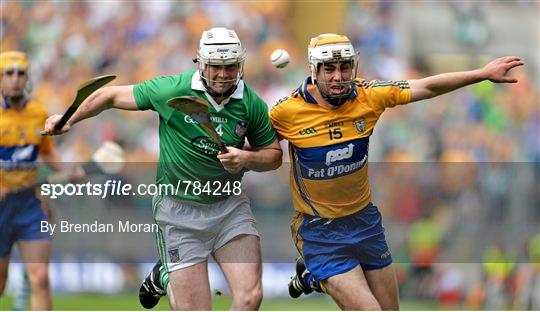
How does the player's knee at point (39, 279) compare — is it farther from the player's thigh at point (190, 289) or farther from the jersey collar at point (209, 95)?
the jersey collar at point (209, 95)

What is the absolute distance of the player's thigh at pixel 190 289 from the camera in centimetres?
787

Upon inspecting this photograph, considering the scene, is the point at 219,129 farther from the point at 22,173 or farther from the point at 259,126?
the point at 22,173

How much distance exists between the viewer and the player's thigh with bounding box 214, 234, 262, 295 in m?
7.84

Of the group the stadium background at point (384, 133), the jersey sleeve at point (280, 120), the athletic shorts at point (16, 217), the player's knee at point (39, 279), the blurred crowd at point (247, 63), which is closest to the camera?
the jersey sleeve at point (280, 120)

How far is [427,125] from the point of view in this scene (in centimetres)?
1527

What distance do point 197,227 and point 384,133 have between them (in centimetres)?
733

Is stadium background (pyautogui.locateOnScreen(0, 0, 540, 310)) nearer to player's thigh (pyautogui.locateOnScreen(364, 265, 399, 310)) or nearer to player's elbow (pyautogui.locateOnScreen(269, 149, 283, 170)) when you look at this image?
player's elbow (pyautogui.locateOnScreen(269, 149, 283, 170))

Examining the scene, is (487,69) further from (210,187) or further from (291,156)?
(210,187)

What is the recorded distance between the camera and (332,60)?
7.82m

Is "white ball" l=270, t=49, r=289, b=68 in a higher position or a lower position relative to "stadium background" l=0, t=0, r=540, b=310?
higher

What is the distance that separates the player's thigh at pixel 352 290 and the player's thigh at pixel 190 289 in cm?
73

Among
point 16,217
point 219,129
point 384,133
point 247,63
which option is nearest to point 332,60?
point 219,129

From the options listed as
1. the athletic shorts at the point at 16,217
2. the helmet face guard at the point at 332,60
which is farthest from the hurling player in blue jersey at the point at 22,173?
the helmet face guard at the point at 332,60

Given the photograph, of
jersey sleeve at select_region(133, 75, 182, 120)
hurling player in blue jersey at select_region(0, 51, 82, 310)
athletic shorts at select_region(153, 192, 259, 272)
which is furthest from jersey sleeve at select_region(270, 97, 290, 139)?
hurling player in blue jersey at select_region(0, 51, 82, 310)
